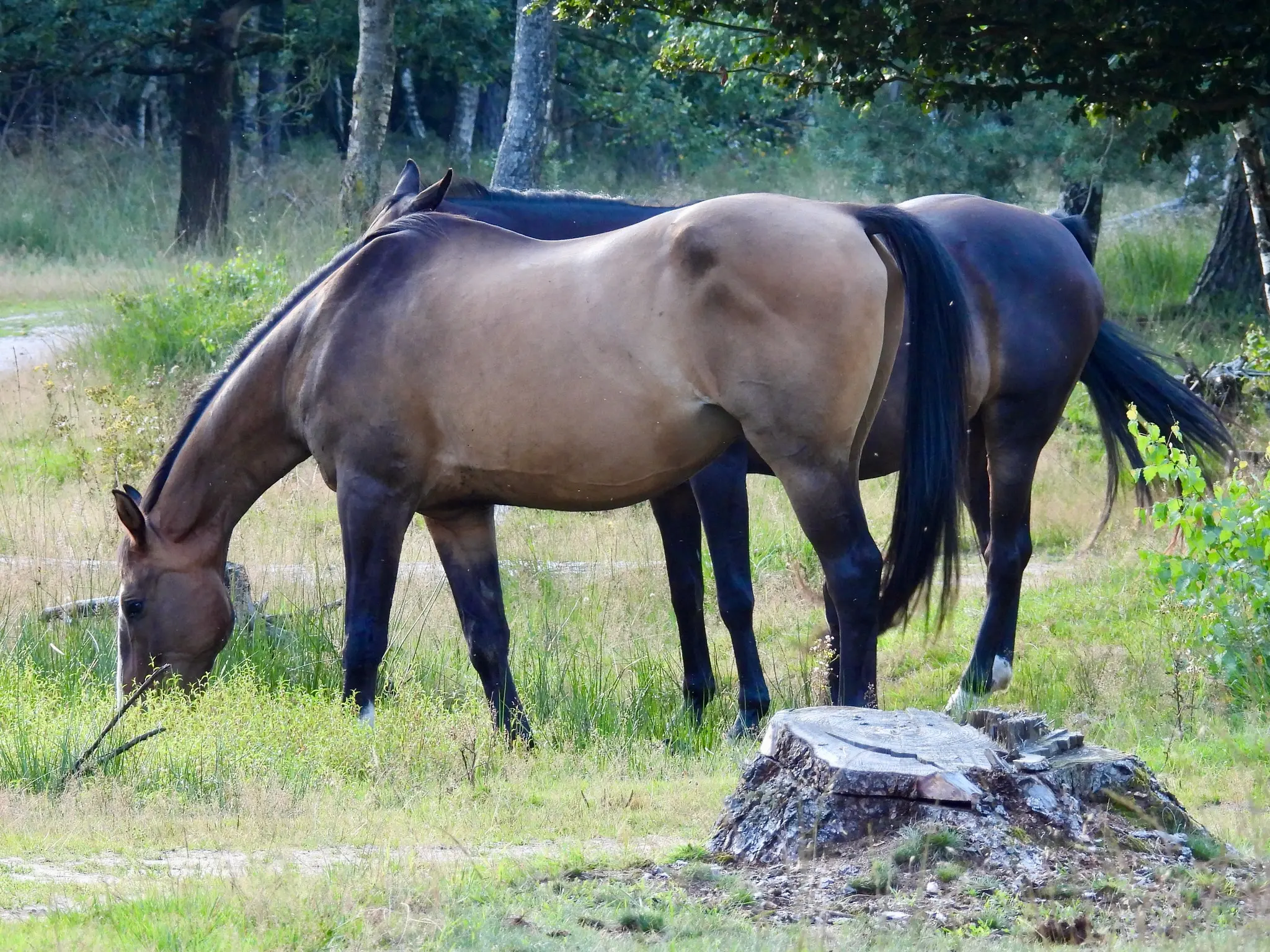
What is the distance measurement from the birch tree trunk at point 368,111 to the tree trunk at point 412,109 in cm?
1314

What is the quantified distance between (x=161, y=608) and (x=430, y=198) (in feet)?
6.62

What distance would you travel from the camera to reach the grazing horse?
4996 mm

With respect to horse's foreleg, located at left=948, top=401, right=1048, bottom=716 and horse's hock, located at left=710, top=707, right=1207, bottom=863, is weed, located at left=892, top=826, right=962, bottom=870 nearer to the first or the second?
horse's hock, located at left=710, top=707, right=1207, bottom=863

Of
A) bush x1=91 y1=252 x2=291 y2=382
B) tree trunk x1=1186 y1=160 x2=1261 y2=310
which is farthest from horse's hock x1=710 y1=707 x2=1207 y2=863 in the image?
tree trunk x1=1186 y1=160 x2=1261 y2=310

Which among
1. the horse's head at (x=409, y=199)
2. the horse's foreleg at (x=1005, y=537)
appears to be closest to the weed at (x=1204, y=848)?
the horse's foreleg at (x=1005, y=537)

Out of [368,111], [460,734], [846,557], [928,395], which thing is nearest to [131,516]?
[460,734]

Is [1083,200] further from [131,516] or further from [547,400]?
[131,516]

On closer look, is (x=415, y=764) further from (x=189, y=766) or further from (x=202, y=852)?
(x=202, y=852)

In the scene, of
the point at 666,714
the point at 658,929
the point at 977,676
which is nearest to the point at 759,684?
the point at 666,714

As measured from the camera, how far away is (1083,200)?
47.3 feet

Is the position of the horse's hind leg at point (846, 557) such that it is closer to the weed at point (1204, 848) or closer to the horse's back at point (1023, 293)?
the weed at point (1204, 848)

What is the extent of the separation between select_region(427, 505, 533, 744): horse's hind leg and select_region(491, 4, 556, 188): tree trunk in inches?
324

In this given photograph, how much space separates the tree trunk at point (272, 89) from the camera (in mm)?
24562

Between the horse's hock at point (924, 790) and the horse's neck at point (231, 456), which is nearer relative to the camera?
the horse's hock at point (924, 790)
